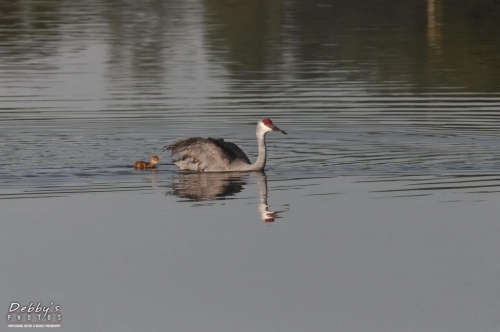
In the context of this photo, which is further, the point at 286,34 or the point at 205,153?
the point at 286,34

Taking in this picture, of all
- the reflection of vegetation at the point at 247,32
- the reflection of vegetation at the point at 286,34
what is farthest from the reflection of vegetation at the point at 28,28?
the reflection of vegetation at the point at 247,32

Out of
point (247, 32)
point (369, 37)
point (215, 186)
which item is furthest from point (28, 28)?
point (215, 186)

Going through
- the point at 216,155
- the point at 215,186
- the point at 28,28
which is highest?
the point at 216,155

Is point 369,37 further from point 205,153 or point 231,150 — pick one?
point 205,153

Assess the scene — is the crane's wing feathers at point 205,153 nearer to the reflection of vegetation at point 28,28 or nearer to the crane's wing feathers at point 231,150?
the crane's wing feathers at point 231,150

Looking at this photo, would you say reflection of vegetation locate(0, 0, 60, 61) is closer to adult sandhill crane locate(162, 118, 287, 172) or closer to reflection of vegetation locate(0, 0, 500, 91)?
reflection of vegetation locate(0, 0, 500, 91)

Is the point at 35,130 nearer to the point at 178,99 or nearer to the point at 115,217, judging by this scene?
the point at 178,99

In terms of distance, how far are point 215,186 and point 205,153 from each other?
3.84 ft

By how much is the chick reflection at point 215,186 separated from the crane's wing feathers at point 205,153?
164 millimetres

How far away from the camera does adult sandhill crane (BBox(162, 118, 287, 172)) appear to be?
19500 millimetres

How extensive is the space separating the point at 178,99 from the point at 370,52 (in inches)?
379

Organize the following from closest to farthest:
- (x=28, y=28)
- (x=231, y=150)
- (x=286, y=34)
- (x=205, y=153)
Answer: (x=205, y=153)
(x=231, y=150)
(x=286, y=34)
(x=28, y=28)

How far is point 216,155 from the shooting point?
19.5 metres

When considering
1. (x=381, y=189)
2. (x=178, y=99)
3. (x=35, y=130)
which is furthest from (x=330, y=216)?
(x=178, y=99)
